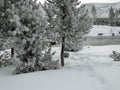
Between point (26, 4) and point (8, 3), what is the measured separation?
6.26 feet

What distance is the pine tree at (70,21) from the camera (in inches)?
419

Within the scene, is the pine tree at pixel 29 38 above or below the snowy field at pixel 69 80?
above

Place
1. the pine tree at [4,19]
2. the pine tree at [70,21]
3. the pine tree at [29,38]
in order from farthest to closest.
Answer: the pine tree at [70,21] < the pine tree at [4,19] < the pine tree at [29,38]

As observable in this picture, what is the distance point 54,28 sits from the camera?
1064 centimetres

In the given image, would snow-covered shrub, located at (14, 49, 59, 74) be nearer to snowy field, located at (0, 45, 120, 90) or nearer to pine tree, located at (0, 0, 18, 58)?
snowy field, located at (0, 45, 120, 90)

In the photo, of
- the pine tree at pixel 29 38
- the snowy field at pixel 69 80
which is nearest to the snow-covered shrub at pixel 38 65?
the pine tree at pixel 29 38

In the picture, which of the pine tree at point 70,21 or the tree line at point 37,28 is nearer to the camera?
the tree line at point 37,28

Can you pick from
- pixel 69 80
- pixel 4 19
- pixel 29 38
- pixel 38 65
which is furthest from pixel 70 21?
pixel 69 80

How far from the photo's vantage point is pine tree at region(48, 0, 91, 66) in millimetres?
10641

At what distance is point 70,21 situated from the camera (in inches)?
421

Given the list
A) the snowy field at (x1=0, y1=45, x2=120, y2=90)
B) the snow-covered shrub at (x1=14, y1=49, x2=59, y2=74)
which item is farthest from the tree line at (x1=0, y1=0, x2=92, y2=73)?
the snowy field at (x1=0, y1=45, x2=120, y2=90)

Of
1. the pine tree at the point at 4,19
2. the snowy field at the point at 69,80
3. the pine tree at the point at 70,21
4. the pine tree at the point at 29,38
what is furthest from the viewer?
the pine tree at the point at 70,21

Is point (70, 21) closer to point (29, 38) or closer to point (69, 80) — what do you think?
point (29, 38)

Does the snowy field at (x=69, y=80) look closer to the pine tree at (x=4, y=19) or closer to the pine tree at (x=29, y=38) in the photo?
the pine tree at (x=29, y=38)
